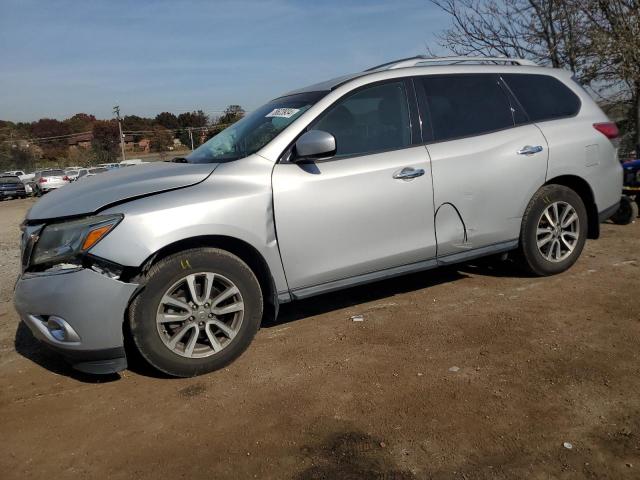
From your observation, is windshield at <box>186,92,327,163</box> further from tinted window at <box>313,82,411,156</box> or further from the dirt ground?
the dirt ground

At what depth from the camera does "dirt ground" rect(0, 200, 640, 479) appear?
8.01 feet

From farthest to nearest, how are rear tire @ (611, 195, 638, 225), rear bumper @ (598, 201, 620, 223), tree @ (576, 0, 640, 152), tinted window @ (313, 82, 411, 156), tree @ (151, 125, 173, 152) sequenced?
tree @ (151, 125, 173, 152) → tree @ (576, 0, 640, 152) → rear tire @ (611, 195, 638, 225) → rear bumper @ (598, 201, 620, 223) → tinted window @ (313, 82, 411, 156)

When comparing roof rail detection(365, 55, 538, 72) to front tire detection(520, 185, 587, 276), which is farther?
front tire detection(520, 185, 587, 276)

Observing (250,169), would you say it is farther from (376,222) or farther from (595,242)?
(595,242)

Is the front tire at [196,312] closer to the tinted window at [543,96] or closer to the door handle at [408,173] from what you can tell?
the door handle at [408,173]

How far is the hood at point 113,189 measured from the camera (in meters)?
3.23

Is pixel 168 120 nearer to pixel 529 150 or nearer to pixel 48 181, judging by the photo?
pixel 48 181

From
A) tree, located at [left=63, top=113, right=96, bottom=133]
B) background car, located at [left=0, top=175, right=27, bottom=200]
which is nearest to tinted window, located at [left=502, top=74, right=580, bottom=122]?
background car, located at [left=0, top=175, right=27, bottom=200]

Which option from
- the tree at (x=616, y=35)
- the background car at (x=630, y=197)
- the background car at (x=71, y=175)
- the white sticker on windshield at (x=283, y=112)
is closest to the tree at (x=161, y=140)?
the background car at (x=71, y=175)

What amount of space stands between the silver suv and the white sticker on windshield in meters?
0.02

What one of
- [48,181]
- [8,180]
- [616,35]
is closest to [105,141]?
[8,180]

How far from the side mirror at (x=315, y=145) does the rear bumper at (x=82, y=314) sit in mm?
1368

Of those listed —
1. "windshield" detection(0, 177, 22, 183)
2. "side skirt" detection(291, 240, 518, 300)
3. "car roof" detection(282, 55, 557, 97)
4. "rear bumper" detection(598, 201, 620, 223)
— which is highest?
"car roof" detection(282, 55, 557, 97)

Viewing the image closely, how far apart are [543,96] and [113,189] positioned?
375 centimetres
